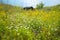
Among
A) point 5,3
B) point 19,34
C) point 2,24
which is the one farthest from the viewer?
A: point 5,3

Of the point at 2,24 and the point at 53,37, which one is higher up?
the point at 2,24

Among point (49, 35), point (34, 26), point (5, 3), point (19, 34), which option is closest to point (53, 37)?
point (49, 35)

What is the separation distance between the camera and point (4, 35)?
538 centimetres

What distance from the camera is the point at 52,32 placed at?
6.33 m

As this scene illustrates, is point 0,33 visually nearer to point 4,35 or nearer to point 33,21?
point 4,35

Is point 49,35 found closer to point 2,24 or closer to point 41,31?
point 41,31

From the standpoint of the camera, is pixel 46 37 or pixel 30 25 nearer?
pixel 46 37

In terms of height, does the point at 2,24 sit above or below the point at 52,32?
above

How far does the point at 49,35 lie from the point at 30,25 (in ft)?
2.63

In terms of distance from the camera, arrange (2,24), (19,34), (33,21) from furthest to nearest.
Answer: (33,21) < (2,24) < (19,34)

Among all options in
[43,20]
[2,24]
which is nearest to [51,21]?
[43,20]

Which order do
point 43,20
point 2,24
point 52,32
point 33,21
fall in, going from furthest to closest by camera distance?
point 43,20
point 33,21
point 52,32
point 2,24

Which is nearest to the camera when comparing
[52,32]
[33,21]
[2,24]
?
[2,24]

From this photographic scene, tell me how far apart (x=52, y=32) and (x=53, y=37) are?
0.70ft
